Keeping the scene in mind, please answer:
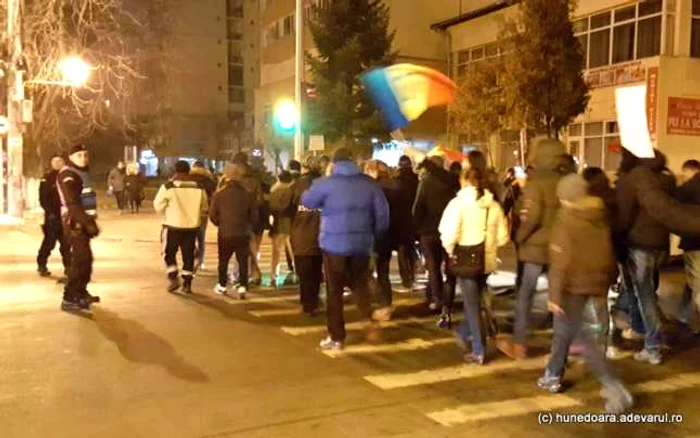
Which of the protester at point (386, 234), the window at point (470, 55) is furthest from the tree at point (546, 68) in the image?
the protester at point (386, 234)

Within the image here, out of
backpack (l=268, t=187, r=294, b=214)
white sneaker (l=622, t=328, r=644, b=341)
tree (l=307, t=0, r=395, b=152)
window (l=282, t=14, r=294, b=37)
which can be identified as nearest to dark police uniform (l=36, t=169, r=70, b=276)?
backpack (l=268, t=187, r=294, b=214)

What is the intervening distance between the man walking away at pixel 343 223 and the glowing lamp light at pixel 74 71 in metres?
17.7

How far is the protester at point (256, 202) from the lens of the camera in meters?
11.0

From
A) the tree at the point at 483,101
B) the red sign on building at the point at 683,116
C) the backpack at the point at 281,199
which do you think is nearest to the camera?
the backpack at the point at 281,199

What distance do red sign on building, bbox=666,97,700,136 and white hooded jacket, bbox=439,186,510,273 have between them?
1892cm

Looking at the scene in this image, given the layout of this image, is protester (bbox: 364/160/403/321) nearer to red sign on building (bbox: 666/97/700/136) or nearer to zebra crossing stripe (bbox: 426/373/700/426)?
zebra crossing stripe (bbox: 426/373/700/426)

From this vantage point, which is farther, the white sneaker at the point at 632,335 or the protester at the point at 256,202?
the protester at the point at 256,202

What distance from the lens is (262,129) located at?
46281mm

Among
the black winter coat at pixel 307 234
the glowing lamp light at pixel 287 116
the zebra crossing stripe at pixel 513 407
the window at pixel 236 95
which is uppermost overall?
the window at pixel 236 95

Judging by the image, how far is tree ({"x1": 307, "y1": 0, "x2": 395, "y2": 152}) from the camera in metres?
29.5

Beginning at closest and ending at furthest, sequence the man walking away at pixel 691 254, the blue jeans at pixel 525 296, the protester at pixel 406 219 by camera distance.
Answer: the blue jeans at pixel 525 296
the man walking away at pixel 691 254
the protester at pixel 406 219

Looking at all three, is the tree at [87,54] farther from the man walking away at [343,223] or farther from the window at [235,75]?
the window at [235,75]

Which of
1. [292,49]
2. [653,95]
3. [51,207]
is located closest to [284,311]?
[51,207]

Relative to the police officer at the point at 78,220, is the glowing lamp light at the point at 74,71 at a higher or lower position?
higher
